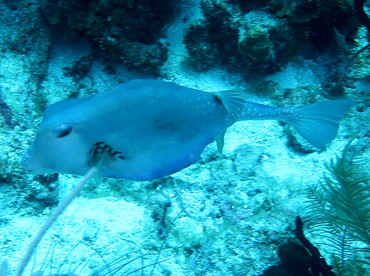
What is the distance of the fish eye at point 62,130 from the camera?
1863mm

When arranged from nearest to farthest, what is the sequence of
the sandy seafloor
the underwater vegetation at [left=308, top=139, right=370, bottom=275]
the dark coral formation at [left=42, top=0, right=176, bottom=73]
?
1. the underwater vegetation at [left=308, top=139, right=370, bottom=275]
2. the sandy seafloor
3. the dark coral formation at [left=42, top=0, right=176, bottom=73]

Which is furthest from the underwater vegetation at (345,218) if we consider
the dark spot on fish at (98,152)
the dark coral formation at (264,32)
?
the dark spot on fish at (98,152)

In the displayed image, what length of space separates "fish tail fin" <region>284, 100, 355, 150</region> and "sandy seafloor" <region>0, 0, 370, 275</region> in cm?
69

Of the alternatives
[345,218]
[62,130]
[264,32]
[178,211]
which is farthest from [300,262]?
[264,32]

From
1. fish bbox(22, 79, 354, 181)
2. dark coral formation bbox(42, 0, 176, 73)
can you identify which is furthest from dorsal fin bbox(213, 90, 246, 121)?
→ dark coral formation bbox(42, 0, 176, 73)

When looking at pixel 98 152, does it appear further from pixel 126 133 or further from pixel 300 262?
pixel 300 262

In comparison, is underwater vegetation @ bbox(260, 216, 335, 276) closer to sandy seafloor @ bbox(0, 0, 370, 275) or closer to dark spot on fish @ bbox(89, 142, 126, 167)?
sandy seafloor @ bbox(0, 0, 370, 275)

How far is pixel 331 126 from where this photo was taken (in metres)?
3.26

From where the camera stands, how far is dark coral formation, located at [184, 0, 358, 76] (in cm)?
444

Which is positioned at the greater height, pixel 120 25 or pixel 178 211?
pixel 120 25

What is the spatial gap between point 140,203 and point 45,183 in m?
1.14

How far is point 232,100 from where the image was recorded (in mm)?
2641

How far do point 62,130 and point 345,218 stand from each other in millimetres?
2806

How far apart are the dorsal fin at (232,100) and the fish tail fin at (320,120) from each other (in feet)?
3.28
